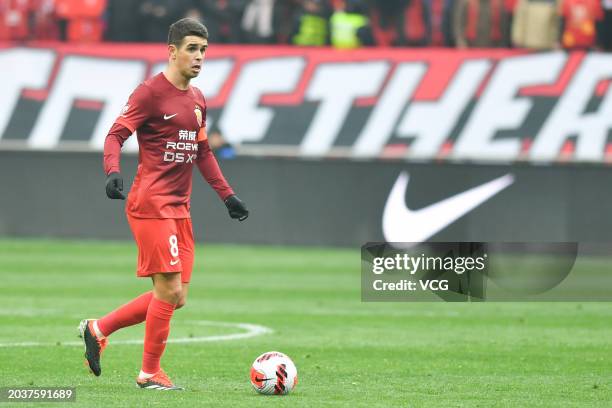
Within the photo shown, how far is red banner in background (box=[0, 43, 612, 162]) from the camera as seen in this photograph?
2447cm

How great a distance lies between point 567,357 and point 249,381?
2.97 meters

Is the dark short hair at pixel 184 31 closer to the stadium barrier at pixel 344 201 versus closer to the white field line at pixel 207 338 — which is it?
the white field line at pixel 207 338

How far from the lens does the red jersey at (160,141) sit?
9.31 metres

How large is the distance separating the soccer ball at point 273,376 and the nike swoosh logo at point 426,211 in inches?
546

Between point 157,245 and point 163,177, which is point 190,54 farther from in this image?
point 157,245

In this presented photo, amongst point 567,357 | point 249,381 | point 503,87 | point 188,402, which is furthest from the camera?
point 503,87

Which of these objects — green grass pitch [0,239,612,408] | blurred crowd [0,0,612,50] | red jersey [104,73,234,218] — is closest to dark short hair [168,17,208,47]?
red jersey [104,73,234,218]

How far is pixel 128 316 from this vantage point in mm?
9664

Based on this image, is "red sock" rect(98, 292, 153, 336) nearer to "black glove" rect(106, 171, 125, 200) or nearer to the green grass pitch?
the green grass pitch

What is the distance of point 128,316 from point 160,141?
1.17 m

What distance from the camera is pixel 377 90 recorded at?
82.9 ft

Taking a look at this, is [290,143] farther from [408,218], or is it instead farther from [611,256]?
[611,256]

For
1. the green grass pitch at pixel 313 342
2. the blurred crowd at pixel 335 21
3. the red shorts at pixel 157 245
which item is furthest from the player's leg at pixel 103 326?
the blurred crowd at pixel 335 21

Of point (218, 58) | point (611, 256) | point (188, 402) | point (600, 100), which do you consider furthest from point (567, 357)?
point (218, 58)
